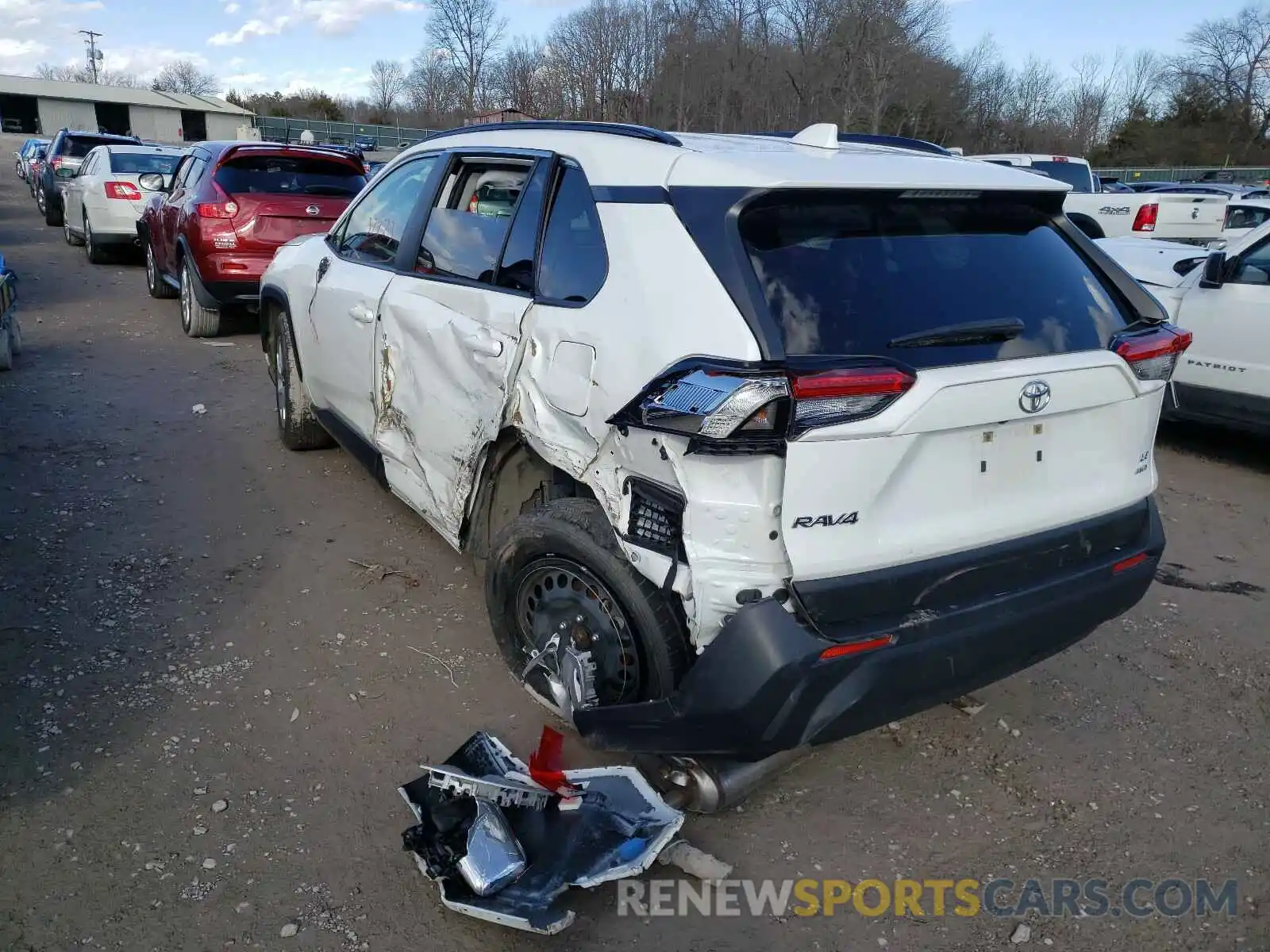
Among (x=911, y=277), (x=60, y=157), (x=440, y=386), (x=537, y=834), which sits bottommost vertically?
(x=537, y=834)

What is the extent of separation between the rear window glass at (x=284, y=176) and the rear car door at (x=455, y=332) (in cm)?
558

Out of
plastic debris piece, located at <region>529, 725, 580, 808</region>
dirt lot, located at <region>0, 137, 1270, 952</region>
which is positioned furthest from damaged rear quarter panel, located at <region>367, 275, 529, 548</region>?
plastic debris piece, located at <region>529, 725, 580, 808</region>

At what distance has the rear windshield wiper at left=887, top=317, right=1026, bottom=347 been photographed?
255 centimetres

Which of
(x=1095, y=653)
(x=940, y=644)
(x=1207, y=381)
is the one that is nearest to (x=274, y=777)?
(x=940, y=644)

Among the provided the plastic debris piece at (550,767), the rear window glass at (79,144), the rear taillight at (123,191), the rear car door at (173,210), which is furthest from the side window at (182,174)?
the rear window glass at (79,144)

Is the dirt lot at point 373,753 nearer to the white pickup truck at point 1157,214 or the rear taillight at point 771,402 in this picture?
the rear taillight at point 771,402

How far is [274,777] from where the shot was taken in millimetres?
3117

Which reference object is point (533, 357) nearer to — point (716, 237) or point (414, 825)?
point (716, 237)

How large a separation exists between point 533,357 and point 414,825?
1.43 m

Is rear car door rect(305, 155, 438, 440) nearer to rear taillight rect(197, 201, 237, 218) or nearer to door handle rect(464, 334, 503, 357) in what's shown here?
door handle rect(464, 334, 503, 357)

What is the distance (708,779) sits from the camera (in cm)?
288

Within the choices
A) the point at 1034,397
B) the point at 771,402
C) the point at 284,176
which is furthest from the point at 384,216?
the point at 284,176

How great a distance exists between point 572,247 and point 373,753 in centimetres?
179
